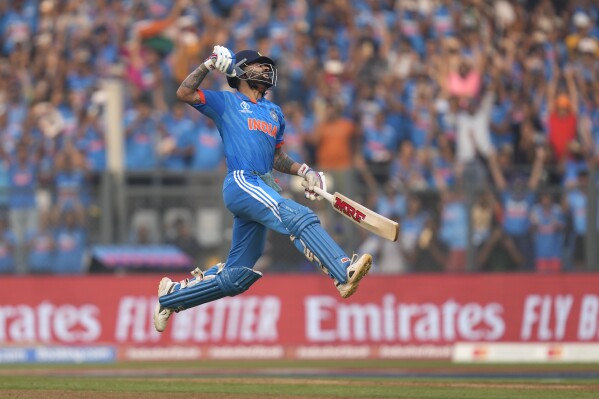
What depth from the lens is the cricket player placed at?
11.7m

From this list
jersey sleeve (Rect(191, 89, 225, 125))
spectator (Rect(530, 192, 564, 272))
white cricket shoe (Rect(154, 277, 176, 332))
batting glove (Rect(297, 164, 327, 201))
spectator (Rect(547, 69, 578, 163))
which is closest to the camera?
batting glove (Rect(297, 164, 327, 201))

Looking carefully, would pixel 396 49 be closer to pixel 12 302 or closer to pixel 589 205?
pixel 589 205

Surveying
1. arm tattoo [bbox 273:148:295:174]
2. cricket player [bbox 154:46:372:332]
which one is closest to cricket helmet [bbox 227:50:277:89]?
cricket player [bbox 154:46:372:332]

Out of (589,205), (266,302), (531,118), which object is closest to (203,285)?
(266,302)

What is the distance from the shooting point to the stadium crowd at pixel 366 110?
19.2m

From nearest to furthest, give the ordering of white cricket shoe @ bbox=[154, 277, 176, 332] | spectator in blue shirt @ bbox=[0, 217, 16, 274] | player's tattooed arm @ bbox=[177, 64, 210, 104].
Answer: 1. player's tattooed arm @ bbox=[177, 64, 210, 104]
2. white cricket shoe @ bbox=[154, 277, 176, 332]
3. spectator in blue shirt @ bbox=[0, 217, 16, 274]

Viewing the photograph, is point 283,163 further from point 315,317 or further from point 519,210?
point 519,210

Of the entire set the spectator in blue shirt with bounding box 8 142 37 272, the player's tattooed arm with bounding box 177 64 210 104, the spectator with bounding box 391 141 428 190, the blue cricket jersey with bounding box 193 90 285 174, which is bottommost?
the spectator in blue shirt with bounding box 8 142 37 272

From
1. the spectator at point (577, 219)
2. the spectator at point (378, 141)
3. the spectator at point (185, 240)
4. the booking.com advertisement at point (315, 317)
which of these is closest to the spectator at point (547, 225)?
the spectator at point (577, 219)

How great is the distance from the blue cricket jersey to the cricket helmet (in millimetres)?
164

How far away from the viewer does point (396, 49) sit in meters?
23.5

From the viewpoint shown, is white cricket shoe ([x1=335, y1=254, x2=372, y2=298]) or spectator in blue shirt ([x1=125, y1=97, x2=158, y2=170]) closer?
white cricket shoe ([x1=335, y1=254, x2=372, y2=298])

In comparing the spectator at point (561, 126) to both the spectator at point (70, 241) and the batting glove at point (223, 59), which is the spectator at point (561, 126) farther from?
the batting glove at point (223, 59)

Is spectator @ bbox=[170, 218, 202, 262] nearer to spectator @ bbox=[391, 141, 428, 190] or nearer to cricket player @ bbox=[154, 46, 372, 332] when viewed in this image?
spectator @ bbox=[391, 141, 428, 190]
